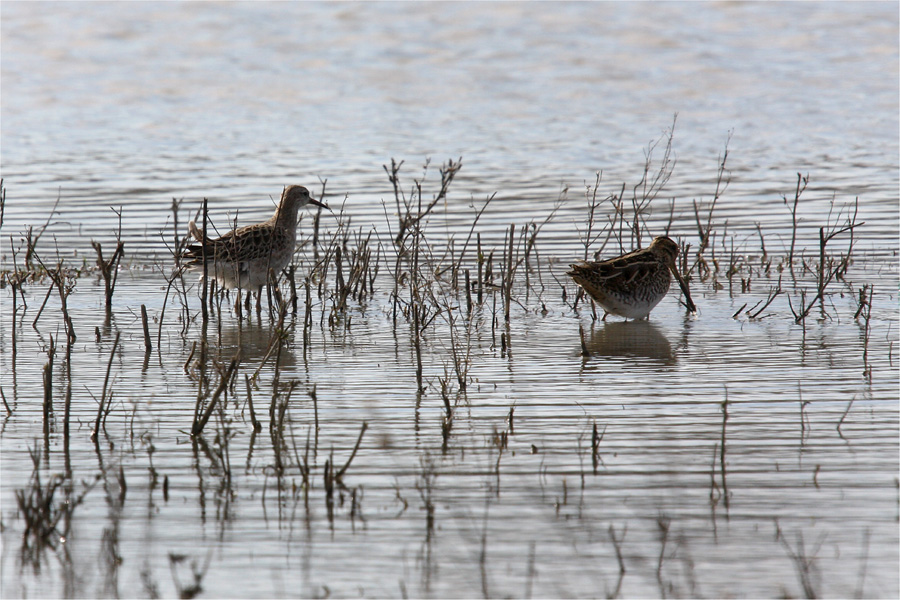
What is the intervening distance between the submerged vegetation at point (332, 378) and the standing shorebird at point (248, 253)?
0.18 meters

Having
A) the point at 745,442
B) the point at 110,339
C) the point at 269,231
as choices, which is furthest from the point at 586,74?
the point at 745,442

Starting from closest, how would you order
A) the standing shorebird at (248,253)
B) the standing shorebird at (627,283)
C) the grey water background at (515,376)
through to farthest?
the grey water background at (515,376), the standing shorebird at (627,283), the standing shorebird at (248,253)

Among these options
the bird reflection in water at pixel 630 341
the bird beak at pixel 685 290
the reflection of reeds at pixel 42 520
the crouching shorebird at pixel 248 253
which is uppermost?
the crouching shorebird at pixel 248 253

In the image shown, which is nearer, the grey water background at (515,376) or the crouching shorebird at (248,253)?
the grey water background at (515,376)

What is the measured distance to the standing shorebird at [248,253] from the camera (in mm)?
8969

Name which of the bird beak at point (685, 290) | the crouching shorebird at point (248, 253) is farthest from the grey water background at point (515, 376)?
the crouching shorebird at point (248, 253)

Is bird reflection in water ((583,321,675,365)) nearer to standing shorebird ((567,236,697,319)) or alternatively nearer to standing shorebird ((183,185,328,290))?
standing shorebird ((567,236,697,319))

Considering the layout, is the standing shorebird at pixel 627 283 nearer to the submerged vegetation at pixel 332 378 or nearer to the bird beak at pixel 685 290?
the bird beak at pixel 685 290

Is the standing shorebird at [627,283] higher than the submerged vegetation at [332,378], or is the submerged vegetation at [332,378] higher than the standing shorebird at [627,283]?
the standing shorebird at [627,283]

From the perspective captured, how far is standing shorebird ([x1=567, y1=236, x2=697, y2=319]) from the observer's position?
27.6 ft

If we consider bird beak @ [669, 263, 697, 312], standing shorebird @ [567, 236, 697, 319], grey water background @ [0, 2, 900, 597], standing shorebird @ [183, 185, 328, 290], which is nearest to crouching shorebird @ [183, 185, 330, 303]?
standing shorebird @ [183, 185, 328, 290]

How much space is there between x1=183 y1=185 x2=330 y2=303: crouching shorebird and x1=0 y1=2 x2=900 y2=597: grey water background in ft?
1.76

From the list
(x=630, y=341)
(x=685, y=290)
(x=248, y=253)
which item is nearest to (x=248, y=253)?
(x=248, y=253)

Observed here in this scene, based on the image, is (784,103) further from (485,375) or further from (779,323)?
(485,375)
